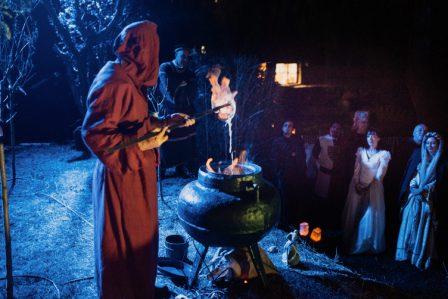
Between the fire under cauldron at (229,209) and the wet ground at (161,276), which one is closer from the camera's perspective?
the fire under cauldron at (229,209)

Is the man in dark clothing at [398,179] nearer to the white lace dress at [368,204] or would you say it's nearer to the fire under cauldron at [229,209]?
the white lace dress at [368,204]

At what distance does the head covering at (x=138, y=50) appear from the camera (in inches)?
122

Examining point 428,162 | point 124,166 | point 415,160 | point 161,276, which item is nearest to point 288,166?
point 415,160

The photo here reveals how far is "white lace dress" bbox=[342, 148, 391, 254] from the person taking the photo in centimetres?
648

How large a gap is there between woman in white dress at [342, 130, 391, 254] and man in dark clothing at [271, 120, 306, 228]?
3.90 feet

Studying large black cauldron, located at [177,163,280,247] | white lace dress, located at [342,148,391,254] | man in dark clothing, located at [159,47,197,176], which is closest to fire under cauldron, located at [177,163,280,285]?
large black cauldron, located at [177,163,280,247]

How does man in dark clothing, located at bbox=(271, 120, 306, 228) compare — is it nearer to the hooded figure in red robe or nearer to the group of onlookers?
the group of onlookers

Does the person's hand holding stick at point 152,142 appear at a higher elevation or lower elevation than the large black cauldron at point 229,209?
higher

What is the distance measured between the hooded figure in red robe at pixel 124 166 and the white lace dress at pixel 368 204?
4.62 metres

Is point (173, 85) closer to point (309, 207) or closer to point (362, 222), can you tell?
point (309, 207)

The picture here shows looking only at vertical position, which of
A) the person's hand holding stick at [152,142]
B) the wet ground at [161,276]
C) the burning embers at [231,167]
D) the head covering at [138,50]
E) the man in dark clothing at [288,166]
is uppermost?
the head covering at [138,50]

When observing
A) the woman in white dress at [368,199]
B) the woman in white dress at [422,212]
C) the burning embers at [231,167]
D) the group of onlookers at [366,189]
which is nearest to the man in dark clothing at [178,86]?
the group of onlookers at [366,189]

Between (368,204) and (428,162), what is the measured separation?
1.30 metres

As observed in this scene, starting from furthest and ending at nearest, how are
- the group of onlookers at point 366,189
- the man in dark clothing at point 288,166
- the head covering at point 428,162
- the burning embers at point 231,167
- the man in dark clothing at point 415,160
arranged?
1. the man in dark clothing at point 288,166
2. the man in dark clothing at point 415,160
3. the group of onlookers at point 366,189
4. the head covering at point 428,162
5. the burning embers at point 231,167
